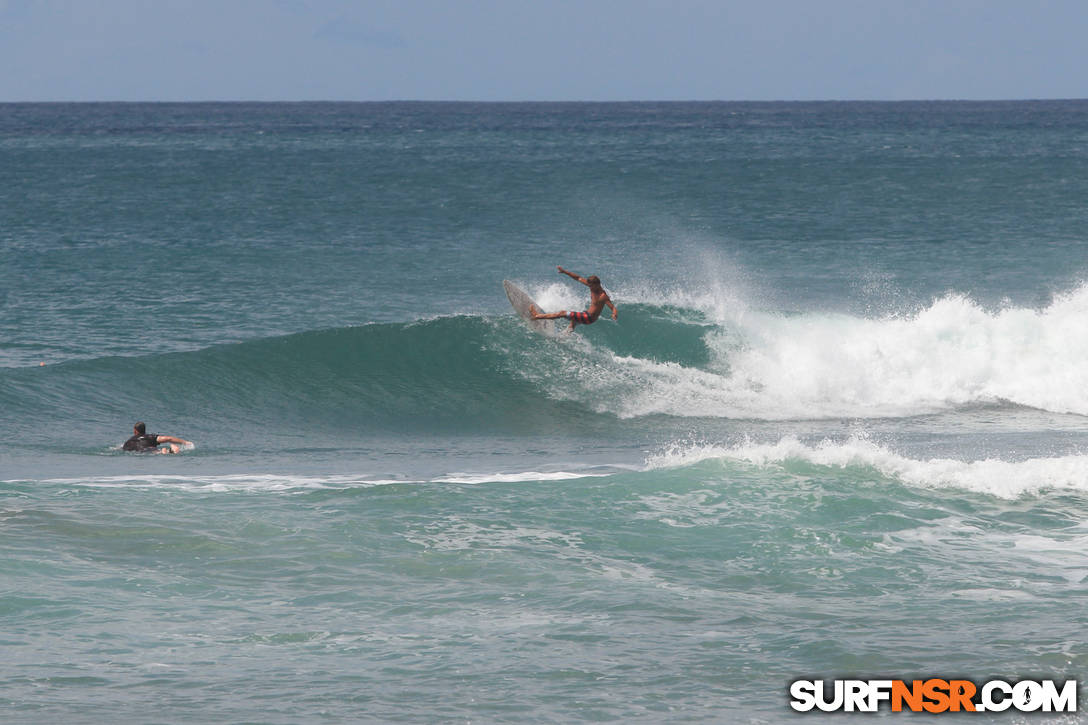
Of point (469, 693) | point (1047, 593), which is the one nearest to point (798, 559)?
point (1047, 593)

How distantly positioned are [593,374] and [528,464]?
19.6 ft

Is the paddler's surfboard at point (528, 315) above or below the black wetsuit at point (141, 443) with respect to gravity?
above

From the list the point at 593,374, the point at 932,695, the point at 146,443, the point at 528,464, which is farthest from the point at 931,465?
the point at 146,443

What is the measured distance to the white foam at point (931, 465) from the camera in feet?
47.7

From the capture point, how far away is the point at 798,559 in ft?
40.0

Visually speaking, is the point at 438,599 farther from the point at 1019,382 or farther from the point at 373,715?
the point at 1019,382

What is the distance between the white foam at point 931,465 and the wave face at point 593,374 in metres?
4.57

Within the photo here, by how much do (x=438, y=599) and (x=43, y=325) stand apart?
18801mm

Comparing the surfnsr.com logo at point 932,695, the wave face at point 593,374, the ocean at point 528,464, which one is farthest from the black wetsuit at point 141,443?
the surfnsr.com logo at point 932,695

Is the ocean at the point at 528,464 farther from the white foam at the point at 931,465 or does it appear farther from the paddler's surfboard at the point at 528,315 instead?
the paddler's surfboard at the point at 528,315

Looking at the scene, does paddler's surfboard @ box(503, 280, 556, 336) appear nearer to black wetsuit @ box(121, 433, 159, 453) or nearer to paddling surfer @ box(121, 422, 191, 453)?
paddling surfer @ box(121, 422, 191, 453)

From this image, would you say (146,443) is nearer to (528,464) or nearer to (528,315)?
(528,464)

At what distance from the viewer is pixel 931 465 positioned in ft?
49.3

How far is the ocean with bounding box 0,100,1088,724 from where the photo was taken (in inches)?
373
